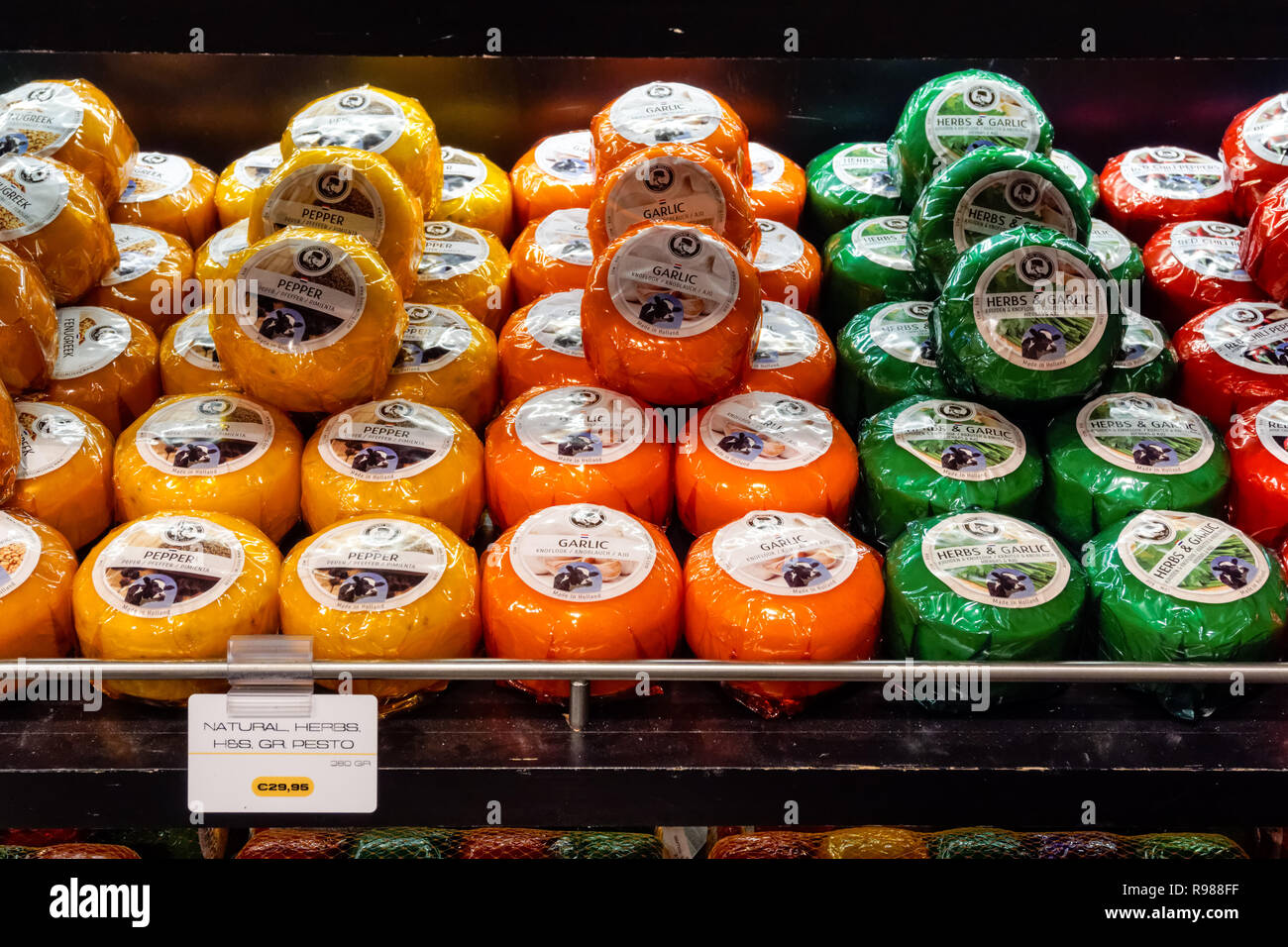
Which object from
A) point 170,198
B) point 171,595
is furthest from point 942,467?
point 170,198

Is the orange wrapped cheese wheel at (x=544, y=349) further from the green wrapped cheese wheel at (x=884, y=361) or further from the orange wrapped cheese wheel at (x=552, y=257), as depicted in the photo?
the green wrapped cheese wheel at (x=884, y=361)

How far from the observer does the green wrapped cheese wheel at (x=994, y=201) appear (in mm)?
1584

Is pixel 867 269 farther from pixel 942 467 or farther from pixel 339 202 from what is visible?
pixel 339 202

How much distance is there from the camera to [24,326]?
1419mm

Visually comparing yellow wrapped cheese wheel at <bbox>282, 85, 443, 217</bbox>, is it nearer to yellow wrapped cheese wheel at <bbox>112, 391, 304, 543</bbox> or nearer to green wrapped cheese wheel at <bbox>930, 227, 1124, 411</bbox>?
yellow wrapped cheese wheel at <bbox>112, 391, 304, 543</bbox>

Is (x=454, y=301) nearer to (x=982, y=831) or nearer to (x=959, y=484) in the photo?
(x=959, y=484)

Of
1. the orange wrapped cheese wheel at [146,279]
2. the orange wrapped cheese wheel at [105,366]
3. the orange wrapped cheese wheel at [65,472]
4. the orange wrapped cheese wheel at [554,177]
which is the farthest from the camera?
the orange wrapped cheese wheel at [554,177]

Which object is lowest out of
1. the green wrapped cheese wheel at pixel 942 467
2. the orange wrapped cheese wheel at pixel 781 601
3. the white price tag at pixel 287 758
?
the white price tag at pixel 287 758

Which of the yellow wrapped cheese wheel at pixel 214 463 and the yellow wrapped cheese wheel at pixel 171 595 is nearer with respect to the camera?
the yellow wrapped cheese wheel at pixel 171 595

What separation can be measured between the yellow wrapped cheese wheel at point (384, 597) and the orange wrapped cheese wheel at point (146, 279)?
0.59m

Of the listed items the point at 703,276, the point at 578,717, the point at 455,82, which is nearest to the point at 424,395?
the point at 703,276

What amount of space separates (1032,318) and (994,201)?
24cm

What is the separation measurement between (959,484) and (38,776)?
104 cm

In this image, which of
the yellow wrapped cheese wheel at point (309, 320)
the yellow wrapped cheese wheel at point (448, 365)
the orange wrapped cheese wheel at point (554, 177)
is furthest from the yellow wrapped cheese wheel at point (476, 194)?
the yellow wrapped cheese wheel at point (309, 320)
